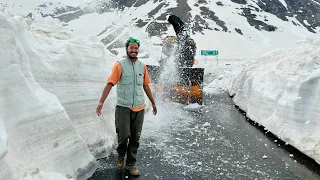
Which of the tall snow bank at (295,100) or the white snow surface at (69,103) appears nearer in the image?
the white snow surface at (69,103)

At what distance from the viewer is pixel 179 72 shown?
11.7 metres

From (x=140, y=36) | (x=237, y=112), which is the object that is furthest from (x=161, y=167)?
(x=140, y=36)

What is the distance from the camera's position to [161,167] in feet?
16.6

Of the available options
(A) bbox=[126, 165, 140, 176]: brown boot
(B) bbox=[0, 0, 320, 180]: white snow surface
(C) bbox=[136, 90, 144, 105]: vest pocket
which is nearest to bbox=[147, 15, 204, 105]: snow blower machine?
(B) bbox=[0, 0, 320, 180]: white snow surface

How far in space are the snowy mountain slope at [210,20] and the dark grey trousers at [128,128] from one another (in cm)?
3820

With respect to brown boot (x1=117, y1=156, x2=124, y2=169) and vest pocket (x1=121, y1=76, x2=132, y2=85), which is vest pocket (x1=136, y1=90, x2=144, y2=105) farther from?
brown boot (x1=117, y1=156, x2=124, y2=169)

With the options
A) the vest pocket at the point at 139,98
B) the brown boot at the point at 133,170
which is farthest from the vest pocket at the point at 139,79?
the brown boot at the point at 133,170

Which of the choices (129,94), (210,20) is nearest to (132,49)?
(129,94)

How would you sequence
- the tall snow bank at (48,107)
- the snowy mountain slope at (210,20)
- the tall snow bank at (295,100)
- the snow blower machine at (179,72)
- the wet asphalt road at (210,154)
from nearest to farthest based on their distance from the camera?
the tall snow bank at (48,107) < the wet asphalt road at (210,154) < the tall snow bank at (295,100) < the snow blower machine at (179,72) < the snowy mountain slope at (210,20)

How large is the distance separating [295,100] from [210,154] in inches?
87.2

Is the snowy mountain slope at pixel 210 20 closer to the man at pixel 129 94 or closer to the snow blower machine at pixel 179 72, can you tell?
the snow blower machine at pixel 179 72

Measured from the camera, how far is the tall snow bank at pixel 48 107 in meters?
3.65

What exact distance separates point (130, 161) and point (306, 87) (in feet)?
13.1

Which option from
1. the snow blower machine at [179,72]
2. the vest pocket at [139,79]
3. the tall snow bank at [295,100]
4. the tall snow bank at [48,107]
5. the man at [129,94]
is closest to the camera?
the tall snow bank at [48,107]
